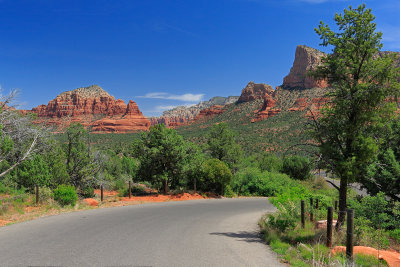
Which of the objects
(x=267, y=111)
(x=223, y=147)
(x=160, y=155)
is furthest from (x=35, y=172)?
(x=267, y=111)

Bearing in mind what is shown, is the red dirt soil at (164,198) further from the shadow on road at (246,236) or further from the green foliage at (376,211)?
the green foliage at (376,211)

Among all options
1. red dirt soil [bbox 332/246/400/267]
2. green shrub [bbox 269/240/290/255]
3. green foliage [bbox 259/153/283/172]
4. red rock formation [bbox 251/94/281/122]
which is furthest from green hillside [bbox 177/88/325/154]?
red dirt soil [bbox 332/246/400/267]

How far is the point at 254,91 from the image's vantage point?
6471 inches

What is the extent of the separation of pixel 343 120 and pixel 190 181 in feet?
67.4

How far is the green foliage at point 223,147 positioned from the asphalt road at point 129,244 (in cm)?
2280

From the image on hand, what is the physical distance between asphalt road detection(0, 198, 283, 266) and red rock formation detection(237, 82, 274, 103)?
13925 centimetres

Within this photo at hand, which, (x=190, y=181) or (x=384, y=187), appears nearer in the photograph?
(x=384, y=187)

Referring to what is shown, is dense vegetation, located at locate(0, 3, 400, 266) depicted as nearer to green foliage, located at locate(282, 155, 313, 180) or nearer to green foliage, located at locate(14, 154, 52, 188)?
green foliage, located at locate(14, 154, 52, 188)

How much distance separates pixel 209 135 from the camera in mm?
36594

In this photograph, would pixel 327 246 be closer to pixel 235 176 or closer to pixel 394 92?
pixel 394 92

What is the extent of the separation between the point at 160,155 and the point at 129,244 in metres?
15.7

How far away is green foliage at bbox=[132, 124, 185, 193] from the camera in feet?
76.5

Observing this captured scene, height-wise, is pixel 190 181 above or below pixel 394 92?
below

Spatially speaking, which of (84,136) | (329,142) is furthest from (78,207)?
(329,142)
